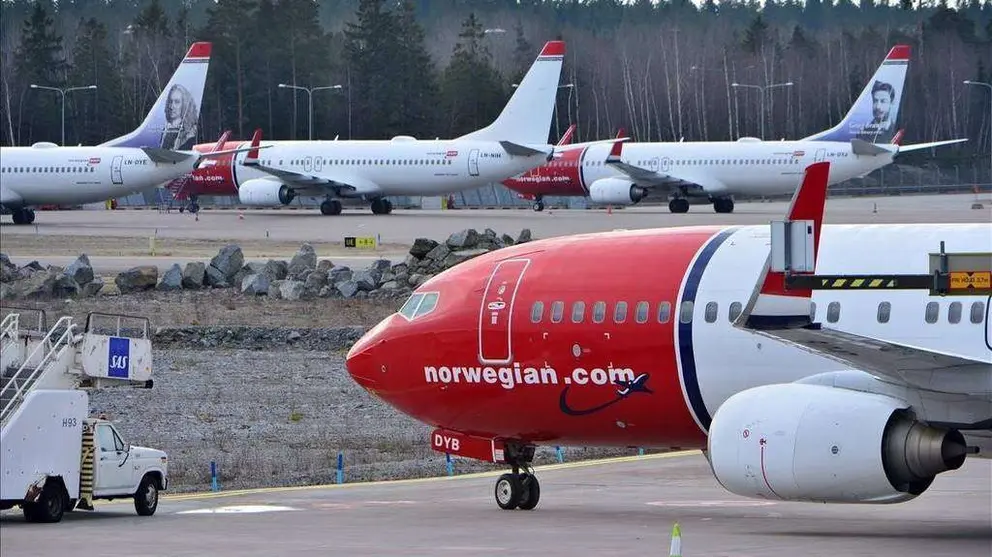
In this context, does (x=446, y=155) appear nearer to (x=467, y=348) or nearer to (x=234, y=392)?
(x=234, y=392)

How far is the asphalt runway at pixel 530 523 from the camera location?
684 inches

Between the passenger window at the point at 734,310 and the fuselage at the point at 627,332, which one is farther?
the passenger window at the point at 734,310

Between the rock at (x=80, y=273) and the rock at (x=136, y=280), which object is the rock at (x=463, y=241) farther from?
the rock at (x=80, y=273)

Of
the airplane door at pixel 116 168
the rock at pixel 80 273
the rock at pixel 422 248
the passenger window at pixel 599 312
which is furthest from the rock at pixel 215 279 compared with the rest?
the passenger window at pixel 599 312

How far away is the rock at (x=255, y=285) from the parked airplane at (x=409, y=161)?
2907 centimetres

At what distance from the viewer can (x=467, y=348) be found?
2144 cm

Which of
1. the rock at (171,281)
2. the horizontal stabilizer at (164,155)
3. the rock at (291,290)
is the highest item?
the horizontal stabilizer at (164,155)

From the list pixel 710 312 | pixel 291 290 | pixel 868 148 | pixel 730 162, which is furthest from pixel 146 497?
pixel 730 162

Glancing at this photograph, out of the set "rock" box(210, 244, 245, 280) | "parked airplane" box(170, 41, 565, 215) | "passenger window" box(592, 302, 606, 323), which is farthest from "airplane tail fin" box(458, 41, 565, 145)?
"passenger window" box(592, 302, 606, 323)

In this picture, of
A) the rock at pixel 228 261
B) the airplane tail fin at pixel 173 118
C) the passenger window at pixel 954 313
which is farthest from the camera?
the airplane tail fin at pixel 173 118

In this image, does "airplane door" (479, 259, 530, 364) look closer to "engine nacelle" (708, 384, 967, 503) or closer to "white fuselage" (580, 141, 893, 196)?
"engine nacelle" (708, 384, 967, 503)

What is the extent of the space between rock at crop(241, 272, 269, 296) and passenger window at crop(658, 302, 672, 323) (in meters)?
29.2

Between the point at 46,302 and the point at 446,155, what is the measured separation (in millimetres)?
35011

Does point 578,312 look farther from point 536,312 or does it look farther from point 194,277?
point 194,277
